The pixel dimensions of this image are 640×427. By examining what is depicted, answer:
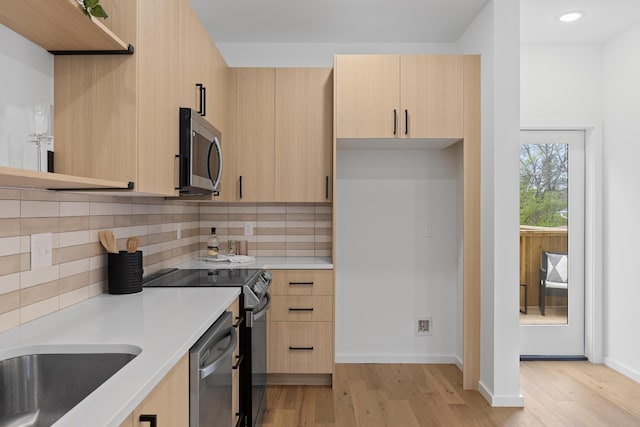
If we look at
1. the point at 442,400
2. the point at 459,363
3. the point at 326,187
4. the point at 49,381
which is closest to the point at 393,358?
the point at 459,363

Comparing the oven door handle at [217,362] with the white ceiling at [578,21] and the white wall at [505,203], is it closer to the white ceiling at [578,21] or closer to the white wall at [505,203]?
the white wall at [505,203]

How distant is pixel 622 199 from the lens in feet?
11.1

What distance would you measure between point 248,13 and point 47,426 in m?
2.76

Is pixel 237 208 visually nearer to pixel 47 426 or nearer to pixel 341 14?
pixel 341 14

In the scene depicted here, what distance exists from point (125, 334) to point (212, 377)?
0.36 metres

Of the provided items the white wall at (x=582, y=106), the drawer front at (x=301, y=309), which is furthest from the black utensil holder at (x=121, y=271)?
the white wall at (x=582, y=106)

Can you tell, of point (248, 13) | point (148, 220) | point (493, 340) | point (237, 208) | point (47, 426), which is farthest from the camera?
point (237, 208)

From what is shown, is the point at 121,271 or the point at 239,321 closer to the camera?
the point at 121,271

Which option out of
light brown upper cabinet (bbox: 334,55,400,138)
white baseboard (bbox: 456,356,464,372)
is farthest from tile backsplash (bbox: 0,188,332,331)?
white baseboard (bbox: 456,356,464,372)

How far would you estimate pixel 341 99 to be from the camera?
310cm

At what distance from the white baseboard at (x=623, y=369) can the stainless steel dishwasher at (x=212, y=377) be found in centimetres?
302

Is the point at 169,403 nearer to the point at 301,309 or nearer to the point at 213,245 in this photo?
the point at 301,309

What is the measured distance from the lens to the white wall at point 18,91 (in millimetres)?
1348

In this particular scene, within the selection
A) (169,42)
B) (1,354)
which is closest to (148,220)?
(169,42)
